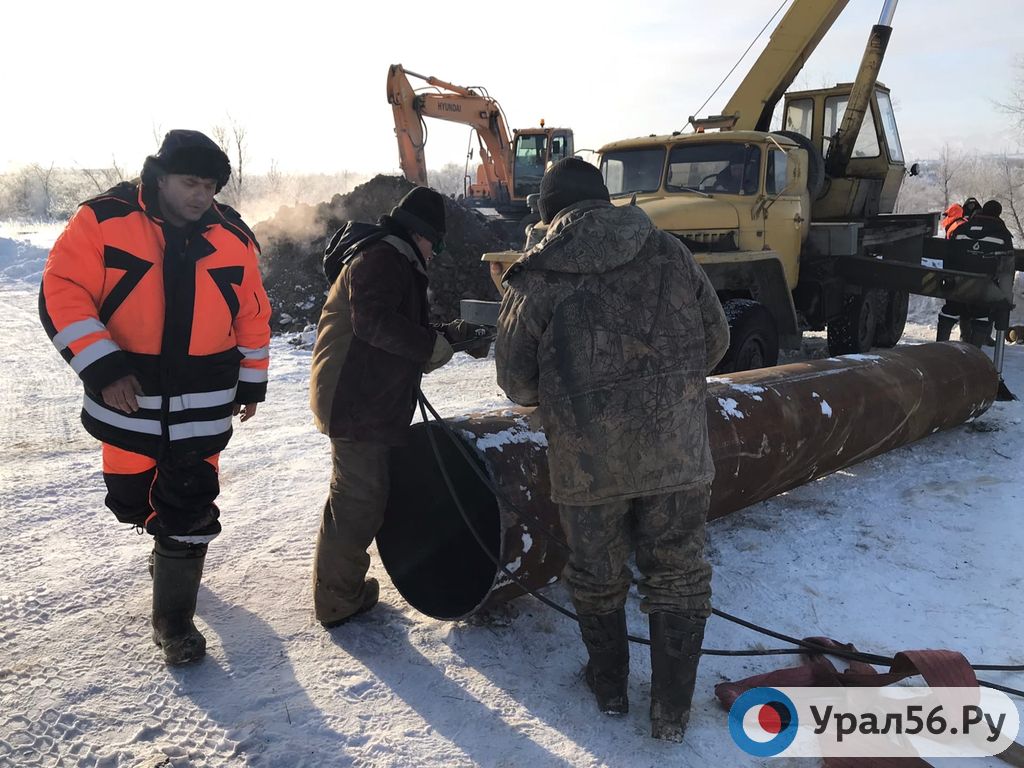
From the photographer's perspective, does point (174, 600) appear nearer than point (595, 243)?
No

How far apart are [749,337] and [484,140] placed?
12982mm

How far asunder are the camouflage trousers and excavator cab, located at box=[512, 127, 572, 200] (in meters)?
16.0

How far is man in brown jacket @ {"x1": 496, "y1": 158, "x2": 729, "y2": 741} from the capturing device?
254 centimetres

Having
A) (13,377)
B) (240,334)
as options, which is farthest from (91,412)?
(13,377)

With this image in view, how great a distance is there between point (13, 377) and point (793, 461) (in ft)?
24.9

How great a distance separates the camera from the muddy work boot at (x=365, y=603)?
3275mm

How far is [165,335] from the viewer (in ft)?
9.24

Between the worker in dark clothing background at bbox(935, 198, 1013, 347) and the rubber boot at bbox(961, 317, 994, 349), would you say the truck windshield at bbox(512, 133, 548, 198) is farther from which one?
the rubber boot at bbox(961, 317, 994, 349)

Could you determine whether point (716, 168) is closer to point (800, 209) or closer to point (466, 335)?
point (800, 209)

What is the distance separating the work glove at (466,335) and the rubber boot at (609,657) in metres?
1.32

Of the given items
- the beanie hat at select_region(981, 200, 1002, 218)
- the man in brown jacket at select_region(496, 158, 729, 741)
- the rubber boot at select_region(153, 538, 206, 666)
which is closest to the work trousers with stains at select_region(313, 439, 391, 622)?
the rubber boot at select_region(153, 538, 206, 666)

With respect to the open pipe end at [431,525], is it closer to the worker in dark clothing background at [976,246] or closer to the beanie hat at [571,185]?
the beanie hat at [571,185]

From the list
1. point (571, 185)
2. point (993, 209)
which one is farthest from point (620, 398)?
point (993, 209)

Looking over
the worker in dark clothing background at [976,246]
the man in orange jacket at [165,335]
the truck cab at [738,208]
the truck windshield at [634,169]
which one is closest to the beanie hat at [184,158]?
the man in orange jacket at [165,335]
